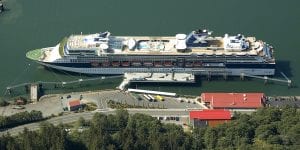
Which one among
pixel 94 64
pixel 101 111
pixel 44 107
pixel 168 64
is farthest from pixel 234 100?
pixel 44 107

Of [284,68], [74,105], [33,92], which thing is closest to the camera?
[74,105]

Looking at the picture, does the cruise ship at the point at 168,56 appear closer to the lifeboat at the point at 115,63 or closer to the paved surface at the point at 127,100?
the lifeboat at the point at 115,63

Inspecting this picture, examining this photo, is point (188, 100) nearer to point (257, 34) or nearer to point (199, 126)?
point (199, 126)

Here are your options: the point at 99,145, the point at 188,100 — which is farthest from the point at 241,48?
the point at 99,145

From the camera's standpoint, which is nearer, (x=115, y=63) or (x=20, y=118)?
(x=20, y=118)

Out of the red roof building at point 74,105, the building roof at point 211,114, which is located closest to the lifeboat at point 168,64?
the building roof at point 211,114

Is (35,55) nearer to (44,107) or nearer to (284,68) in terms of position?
(44,107)

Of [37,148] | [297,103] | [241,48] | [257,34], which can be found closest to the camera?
[37,148]
